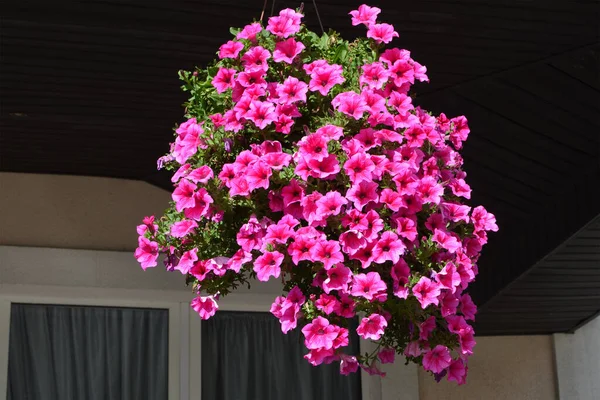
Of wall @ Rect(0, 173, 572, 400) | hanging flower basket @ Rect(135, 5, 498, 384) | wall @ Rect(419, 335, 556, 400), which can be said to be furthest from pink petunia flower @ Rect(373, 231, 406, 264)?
wall @ Rect(419, 335, 556, 400)

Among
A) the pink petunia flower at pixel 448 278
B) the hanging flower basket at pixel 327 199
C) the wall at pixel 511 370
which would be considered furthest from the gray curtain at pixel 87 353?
the pink petunia flower at pixel 448 278

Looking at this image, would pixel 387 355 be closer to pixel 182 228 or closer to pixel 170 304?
pixel 182 228

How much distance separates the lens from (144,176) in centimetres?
555

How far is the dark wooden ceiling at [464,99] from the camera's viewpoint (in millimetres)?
3740

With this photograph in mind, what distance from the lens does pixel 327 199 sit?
2479 millimetres

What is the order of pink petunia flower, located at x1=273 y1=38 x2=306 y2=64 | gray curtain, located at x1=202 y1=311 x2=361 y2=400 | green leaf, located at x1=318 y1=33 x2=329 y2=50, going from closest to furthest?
1. pink petunia flower, located at x1=273 y1=38 x2=306 y2=64
2. green leaf, located at x1=318 y1=33 x2=329 y2=50
3. gray curtain, located at x1=202 y1=311 x2=361 y2=400

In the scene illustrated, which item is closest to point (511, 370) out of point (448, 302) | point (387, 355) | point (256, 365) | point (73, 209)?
point (256, 365)

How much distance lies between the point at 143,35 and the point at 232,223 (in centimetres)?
137

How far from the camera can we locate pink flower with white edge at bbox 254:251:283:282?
2.47 m

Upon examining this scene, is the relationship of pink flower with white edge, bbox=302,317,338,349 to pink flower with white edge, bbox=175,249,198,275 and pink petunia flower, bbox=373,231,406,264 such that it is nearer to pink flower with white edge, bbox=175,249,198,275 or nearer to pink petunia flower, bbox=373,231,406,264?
pink petunia flower, bbox=373,231,406,264

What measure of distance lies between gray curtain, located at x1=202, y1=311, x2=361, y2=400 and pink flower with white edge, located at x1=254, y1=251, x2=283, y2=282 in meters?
3.16

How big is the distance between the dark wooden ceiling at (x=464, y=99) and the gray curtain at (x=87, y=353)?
0.72m

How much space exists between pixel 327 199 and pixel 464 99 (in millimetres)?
2239

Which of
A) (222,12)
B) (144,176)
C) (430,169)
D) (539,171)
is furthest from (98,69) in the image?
(539,171)
